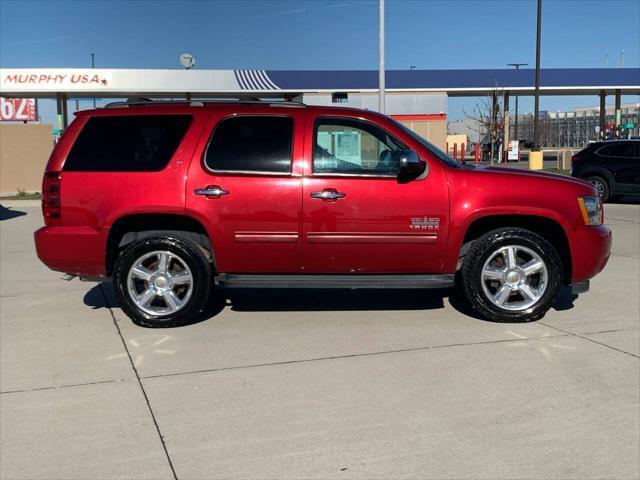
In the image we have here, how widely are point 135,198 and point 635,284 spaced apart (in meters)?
5.49

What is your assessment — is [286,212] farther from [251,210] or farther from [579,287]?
[579,287]

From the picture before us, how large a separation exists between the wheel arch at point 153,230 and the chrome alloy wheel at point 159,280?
22cm

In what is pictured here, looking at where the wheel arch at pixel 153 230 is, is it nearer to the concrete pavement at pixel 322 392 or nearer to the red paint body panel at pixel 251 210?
the red paint body panel at pixel 251 210

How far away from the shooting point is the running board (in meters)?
5.68

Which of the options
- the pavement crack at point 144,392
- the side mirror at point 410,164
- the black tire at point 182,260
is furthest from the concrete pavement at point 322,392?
the side mirror at point 410,164

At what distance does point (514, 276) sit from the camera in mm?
5820

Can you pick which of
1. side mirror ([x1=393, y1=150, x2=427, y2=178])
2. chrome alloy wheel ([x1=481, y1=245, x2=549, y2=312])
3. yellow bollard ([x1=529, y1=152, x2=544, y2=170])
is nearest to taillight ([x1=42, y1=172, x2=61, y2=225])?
side mirror ([x1=393, y1=150, x2=427, y2=178])

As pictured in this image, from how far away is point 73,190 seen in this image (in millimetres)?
5688

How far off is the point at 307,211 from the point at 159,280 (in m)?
1.45

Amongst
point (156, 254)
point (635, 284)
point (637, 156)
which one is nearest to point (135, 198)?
point (156, 254)

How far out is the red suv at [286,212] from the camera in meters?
5.62

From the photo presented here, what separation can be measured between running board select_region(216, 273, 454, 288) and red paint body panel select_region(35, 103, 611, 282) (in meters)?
0.07

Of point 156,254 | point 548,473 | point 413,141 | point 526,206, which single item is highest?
point 413,141

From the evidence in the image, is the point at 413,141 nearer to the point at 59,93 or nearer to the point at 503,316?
the point at 503,316
